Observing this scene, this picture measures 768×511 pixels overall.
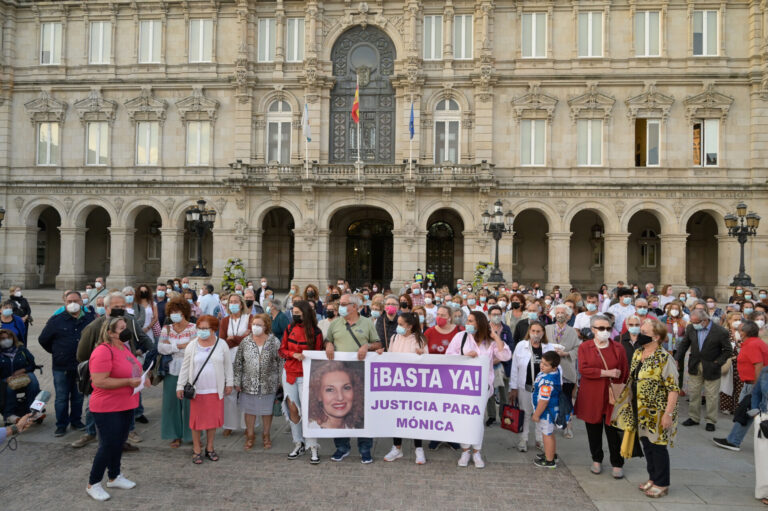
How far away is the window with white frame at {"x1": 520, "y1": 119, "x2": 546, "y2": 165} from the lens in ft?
91.8

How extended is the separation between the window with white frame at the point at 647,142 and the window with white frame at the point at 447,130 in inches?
399

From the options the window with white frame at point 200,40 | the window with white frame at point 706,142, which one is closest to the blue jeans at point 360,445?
the window with white frame at point 200,40

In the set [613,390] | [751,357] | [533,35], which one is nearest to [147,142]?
[533,35]

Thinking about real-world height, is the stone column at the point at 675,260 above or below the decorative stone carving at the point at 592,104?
below

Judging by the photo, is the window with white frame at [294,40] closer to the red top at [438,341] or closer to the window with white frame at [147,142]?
the window with white frame at [147,142]

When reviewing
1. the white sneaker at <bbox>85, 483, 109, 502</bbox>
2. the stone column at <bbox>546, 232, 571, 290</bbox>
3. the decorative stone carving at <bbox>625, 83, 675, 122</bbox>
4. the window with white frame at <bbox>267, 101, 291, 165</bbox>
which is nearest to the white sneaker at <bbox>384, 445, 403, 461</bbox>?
the white sneaker at <bbox>85, 483, 109, 502</bbox>

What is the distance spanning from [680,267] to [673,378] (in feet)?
80.9

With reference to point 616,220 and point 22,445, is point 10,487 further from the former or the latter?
point 616,220

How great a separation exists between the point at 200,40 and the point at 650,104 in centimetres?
2630

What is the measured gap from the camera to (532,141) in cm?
2802

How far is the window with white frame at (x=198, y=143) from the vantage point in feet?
95.9

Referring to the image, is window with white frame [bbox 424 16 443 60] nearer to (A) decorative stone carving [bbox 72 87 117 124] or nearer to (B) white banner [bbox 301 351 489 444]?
(A) decorative stone carving [bbox 72 87 117 124]

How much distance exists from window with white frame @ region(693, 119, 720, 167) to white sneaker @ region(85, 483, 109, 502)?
31.0 metres

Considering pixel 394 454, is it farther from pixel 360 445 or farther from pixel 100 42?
pixel 100 42
